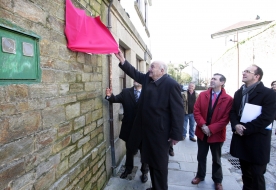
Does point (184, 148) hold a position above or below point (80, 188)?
below

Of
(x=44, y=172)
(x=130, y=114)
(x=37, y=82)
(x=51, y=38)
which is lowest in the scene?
(x=44, y=172)

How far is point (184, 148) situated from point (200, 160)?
6.58ft

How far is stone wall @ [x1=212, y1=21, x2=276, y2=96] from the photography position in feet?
35.9

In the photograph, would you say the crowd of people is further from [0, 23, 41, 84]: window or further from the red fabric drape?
[0, 23, 41, 84]: window

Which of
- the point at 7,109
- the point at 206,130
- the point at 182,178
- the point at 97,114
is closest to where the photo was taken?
the point at 7,109

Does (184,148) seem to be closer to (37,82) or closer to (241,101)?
(241,101)

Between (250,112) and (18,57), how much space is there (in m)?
2.78

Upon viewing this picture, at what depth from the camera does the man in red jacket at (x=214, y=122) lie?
10.2ft

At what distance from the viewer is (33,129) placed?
5.25 feet

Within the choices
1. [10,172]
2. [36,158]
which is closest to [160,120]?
[36,158]

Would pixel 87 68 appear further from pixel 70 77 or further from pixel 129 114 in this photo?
pixel 129 114

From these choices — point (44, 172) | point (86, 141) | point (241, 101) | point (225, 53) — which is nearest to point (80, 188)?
point (86, 141)

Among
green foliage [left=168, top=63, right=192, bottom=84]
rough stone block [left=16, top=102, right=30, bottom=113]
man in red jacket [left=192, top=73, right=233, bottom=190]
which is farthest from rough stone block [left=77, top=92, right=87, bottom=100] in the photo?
green foliage [left=168, top=63, right=192, bottom=84]

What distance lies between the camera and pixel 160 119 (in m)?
2.64
